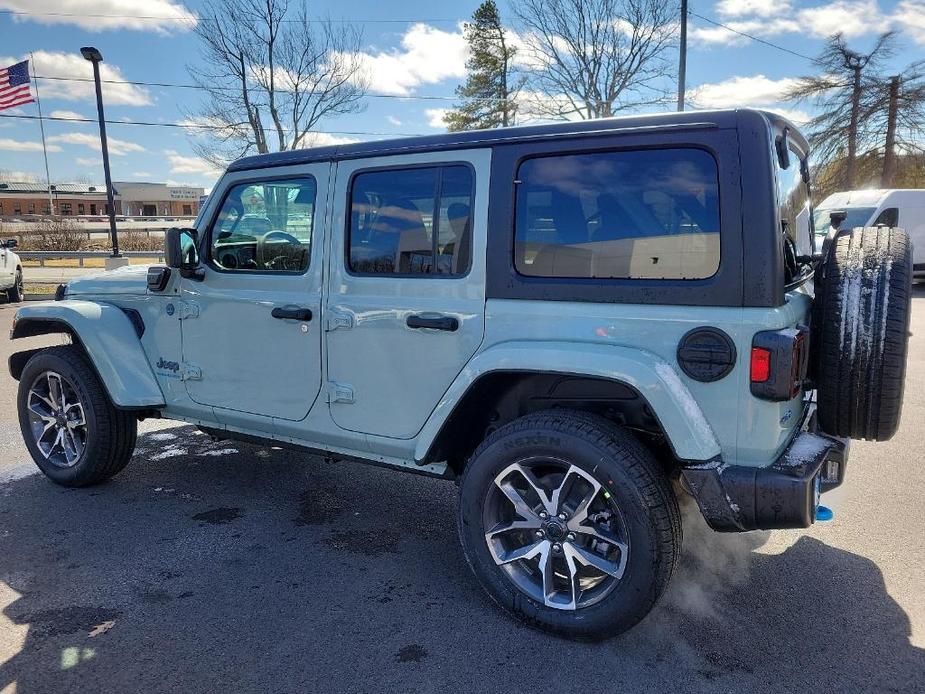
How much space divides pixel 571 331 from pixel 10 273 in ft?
48.6

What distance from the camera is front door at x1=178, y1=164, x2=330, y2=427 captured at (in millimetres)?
3428

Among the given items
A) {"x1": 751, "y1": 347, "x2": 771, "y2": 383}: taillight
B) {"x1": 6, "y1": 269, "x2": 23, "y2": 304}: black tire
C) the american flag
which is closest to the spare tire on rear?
{"x1": 751, "y1": 347, "x2": 771, "y2": 383}: taillight

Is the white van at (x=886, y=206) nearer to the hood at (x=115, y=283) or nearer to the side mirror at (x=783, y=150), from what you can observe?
the side mirror at (x=783, y=150)

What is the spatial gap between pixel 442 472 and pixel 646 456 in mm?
1047

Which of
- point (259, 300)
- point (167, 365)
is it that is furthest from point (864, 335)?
point (167, 365)

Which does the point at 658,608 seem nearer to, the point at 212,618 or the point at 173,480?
the point at 212,618

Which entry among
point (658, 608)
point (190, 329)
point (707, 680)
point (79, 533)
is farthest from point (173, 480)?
point (707, 680)

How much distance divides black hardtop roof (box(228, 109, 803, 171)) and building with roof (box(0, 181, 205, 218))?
267 feet

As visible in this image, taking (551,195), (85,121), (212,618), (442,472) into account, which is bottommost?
(212,618)

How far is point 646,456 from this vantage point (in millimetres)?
2609

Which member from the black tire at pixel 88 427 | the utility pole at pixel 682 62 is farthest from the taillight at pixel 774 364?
the utility pole at pixel 682 62

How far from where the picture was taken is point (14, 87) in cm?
1942

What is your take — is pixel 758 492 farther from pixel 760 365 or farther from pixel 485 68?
pixel 485 68

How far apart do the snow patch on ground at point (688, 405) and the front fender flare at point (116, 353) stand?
299cm
